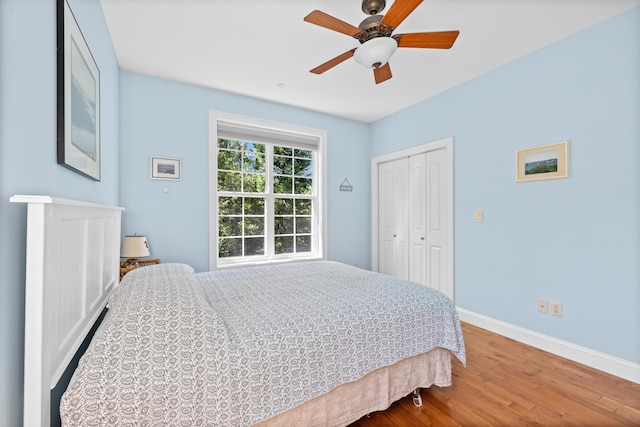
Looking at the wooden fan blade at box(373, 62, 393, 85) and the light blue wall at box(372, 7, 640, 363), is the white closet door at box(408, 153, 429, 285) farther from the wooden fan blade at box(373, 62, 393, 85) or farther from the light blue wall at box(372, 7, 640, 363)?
the wooden fan blade at box(373, 62, 393, 85)

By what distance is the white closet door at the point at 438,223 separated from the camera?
3.38 meters

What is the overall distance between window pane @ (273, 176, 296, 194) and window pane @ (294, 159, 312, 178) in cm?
18

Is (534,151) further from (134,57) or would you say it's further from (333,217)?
(134,57)

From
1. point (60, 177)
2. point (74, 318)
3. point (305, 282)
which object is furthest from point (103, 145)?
point (305, 282)

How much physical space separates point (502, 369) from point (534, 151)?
192 cm

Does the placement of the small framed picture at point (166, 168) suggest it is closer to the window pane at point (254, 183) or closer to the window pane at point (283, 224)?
the window pane at point (254, 183)

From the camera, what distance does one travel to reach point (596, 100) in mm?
2232

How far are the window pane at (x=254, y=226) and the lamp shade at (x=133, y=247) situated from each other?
1.23 metres

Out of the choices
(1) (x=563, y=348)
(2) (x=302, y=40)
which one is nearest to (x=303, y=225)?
(2) (x=302, y=40)

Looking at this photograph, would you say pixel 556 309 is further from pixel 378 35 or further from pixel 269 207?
pixel 269 207

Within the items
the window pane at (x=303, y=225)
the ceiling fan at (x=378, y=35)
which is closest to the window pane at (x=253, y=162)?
the window pane at (x=303, y=225)

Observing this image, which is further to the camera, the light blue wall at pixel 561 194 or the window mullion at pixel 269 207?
the window mullion at pixel 269 207

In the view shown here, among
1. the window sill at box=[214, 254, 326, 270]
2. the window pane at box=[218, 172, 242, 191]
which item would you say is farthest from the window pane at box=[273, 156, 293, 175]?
the window sill at box=[214, 254, 326, 270]

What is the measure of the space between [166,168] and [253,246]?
1372 mm
